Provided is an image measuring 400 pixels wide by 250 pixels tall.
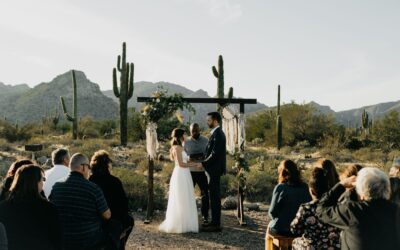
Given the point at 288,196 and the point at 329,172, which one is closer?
the point at 329,172

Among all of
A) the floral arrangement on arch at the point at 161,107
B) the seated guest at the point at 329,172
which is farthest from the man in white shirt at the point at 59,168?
the floral arrangement on arch at the point at 161,107

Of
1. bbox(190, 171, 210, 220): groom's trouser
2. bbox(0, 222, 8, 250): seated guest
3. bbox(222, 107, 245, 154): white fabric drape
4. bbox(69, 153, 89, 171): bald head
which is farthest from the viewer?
bbox(222, 107, 245, 154): white fabric drape

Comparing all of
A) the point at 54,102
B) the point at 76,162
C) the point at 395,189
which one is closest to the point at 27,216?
the point at 76,162

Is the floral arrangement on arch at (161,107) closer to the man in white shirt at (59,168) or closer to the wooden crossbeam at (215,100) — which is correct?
the wooden crossbeam at (215,100)

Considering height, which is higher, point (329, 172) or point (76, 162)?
point (76, 162)

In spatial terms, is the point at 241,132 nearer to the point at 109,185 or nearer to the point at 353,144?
the point at 109,185

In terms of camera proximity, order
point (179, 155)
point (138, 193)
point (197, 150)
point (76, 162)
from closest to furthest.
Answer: point (76, 162), point (179, 155), point (197, 150), point (138, 193)

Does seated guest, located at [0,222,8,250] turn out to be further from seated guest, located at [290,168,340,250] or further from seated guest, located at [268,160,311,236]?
seated guest, located at [268,160,311,236]


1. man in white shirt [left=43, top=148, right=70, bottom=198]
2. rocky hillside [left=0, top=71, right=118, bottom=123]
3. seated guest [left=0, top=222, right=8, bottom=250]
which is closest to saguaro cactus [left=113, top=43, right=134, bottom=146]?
man in white shirt [left=43, top=148, right=70, bottom=198]

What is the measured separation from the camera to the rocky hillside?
71625 millimetres

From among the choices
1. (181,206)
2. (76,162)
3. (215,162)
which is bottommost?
(181,206)

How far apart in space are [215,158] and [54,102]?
231ft

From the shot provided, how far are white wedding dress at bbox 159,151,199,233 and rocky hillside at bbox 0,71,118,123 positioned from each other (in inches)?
2500

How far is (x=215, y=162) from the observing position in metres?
8.19
